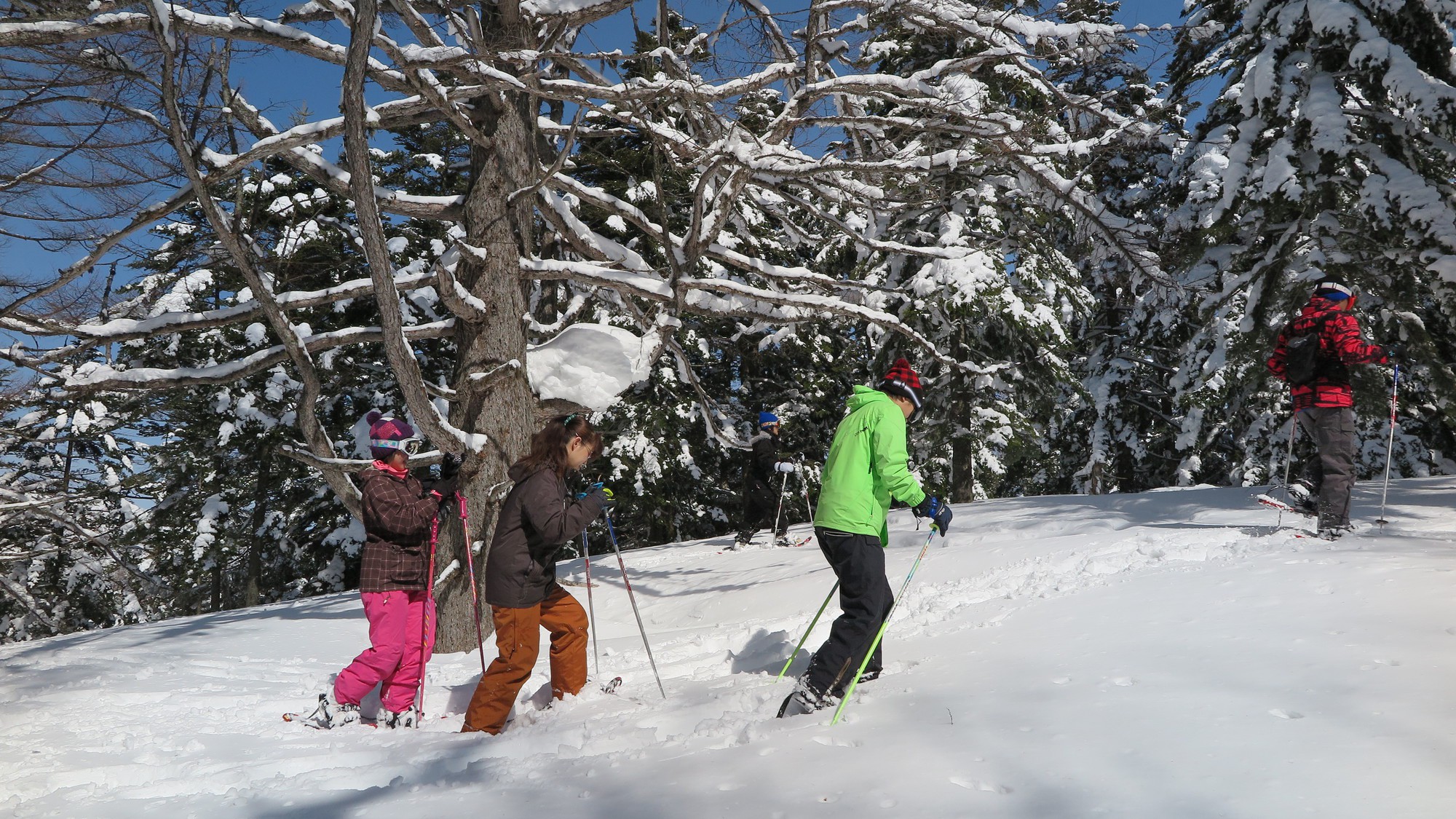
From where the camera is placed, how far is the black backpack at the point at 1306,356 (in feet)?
22.6

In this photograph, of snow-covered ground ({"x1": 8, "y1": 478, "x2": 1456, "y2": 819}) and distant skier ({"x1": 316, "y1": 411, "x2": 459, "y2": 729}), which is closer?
snow-covered ground ({"x1": 8, "y1": 478, "x2": 1456, "y2": 819})

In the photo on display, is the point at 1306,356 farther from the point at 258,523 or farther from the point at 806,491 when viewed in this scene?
the point at 258,523

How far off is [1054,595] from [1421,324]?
6.16 metres

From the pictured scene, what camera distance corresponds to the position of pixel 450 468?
684 cm

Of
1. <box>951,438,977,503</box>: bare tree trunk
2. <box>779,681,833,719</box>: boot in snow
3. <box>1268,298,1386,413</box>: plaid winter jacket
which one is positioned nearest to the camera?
<box>779,681,833,719</box>: boot in snow

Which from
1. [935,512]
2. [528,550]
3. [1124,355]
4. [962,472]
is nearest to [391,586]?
[528,550]

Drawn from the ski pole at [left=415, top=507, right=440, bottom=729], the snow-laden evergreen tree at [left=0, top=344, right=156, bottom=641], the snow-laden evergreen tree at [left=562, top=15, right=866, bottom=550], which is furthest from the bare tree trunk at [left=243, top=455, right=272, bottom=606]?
the ski pole at [left=415, top=507, right=440, bottom=729]

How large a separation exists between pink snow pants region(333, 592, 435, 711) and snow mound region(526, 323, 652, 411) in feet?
7.72

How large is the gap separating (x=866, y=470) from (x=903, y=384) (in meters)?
0.54

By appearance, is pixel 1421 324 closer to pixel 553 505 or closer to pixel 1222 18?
pixel 1222 18

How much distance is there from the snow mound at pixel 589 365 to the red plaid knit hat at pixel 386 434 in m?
1.83

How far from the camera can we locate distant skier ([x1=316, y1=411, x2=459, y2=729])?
16.5 ft

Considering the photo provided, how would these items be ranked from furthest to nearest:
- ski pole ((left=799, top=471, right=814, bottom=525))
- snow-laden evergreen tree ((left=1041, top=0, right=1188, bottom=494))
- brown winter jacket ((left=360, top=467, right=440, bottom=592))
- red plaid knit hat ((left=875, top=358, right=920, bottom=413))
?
1. snow-laden evergreen tree ((left=1041, top=0, right=1188, bottom=494))
2. ski pole ((left=799, top=471, right=814, bottom=525))
3. brown winter jacket ((left=360, top=467, right=440, bottom=592))
4. red plaid knit hat ((left=875, top=358, right=920, bottom=413))

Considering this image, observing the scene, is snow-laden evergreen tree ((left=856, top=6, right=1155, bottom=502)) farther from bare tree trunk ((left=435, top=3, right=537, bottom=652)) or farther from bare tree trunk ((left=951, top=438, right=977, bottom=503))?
Result: bare tree trunk ((left=435, top=3, right=537, bottom=652))
